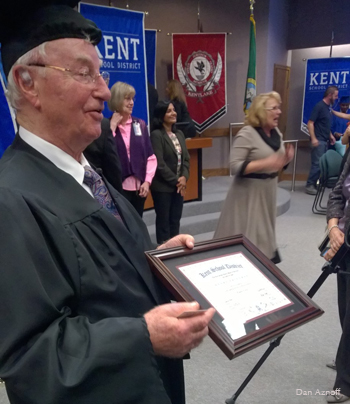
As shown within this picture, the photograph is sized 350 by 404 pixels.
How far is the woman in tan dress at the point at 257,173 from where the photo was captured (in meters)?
2.28

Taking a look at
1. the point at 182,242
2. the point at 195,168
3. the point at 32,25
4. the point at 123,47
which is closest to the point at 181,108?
the point at 195,168

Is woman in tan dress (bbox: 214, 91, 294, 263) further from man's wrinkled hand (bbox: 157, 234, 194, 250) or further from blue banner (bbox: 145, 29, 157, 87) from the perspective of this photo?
blue banner (bbox: 145, 29, 157, 87)

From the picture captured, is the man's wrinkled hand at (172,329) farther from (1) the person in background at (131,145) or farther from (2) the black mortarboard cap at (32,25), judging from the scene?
(1) the person in background at (131,145)

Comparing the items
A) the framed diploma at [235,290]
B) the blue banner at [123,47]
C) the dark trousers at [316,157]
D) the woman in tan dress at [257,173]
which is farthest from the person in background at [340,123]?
the framed diploma at [235,290]

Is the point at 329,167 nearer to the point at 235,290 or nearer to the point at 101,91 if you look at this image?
the point at 235,290

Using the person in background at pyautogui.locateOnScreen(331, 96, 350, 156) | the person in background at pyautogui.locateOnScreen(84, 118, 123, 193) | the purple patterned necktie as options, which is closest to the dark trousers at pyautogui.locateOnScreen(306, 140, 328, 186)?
the person in background at pyautogui.locateOnScreen(331, 96, 350, 156)

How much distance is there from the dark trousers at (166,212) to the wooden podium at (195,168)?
90 cm

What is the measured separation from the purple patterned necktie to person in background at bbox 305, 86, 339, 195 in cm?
564

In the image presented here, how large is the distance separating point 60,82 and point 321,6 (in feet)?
24.1

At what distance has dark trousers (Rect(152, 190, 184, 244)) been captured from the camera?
3252 mm

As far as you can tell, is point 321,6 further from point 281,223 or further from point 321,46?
point 281,223

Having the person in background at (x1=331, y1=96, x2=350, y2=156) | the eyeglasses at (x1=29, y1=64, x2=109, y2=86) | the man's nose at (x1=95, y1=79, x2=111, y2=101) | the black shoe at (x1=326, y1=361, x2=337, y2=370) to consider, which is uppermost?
the eyeglasses at (x1=29, y1=64, x2=109, y2=86)

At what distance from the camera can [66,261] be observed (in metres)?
0.71

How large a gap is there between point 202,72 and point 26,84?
5415 millimetres
